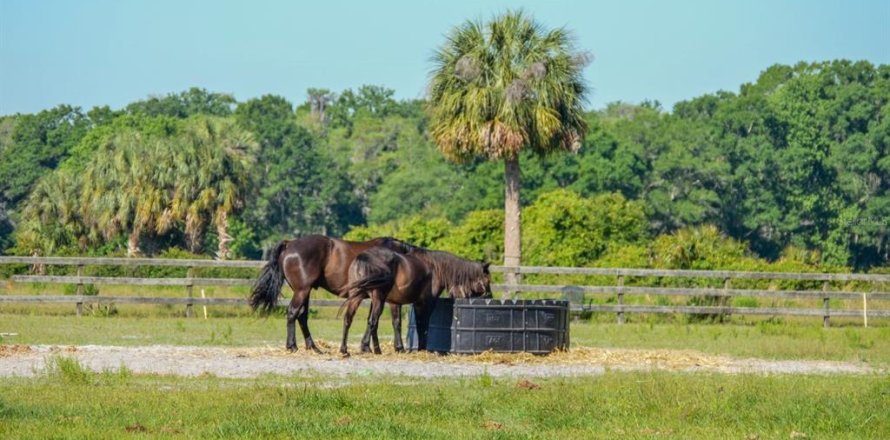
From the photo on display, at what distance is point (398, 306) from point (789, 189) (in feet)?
215

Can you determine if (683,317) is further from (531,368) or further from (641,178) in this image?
(641,178)

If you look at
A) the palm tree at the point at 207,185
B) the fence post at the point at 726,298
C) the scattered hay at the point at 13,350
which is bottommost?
the scattered hay at the point at 13,350

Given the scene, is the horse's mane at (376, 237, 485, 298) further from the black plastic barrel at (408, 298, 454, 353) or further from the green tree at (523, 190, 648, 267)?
the green tree at (523, 190, 648, 267)

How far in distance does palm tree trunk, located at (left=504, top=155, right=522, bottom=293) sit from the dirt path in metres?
17.5

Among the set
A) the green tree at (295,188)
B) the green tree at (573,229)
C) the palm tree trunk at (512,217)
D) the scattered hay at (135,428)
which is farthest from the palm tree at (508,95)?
the green tree at (295,188)

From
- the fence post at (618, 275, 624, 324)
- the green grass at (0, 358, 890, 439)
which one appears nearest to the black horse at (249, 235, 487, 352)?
the green grass at (0, 358, 890, 439)

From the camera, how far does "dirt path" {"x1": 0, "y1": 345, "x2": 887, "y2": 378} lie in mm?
17578

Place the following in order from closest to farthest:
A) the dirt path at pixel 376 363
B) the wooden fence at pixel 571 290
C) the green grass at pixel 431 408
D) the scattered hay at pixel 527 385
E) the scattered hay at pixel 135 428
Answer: the scattered hay at pixel 135 428 → the green grass at pixel 431 408 → the scattered hay at pixel 527 385 → the dirt path at pixel 376 363 → the wooden fence at pixel 571 290

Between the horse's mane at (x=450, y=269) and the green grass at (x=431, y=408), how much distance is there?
14.3ft

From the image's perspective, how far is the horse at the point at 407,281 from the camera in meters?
20.4

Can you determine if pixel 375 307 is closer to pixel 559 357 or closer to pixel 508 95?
pixel 559 357

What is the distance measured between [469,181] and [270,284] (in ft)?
213

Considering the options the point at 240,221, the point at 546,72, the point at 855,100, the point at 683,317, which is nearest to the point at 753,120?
the point at 855,100

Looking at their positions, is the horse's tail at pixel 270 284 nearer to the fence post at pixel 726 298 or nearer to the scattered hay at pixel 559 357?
the scattered hay at pixel 559 357
